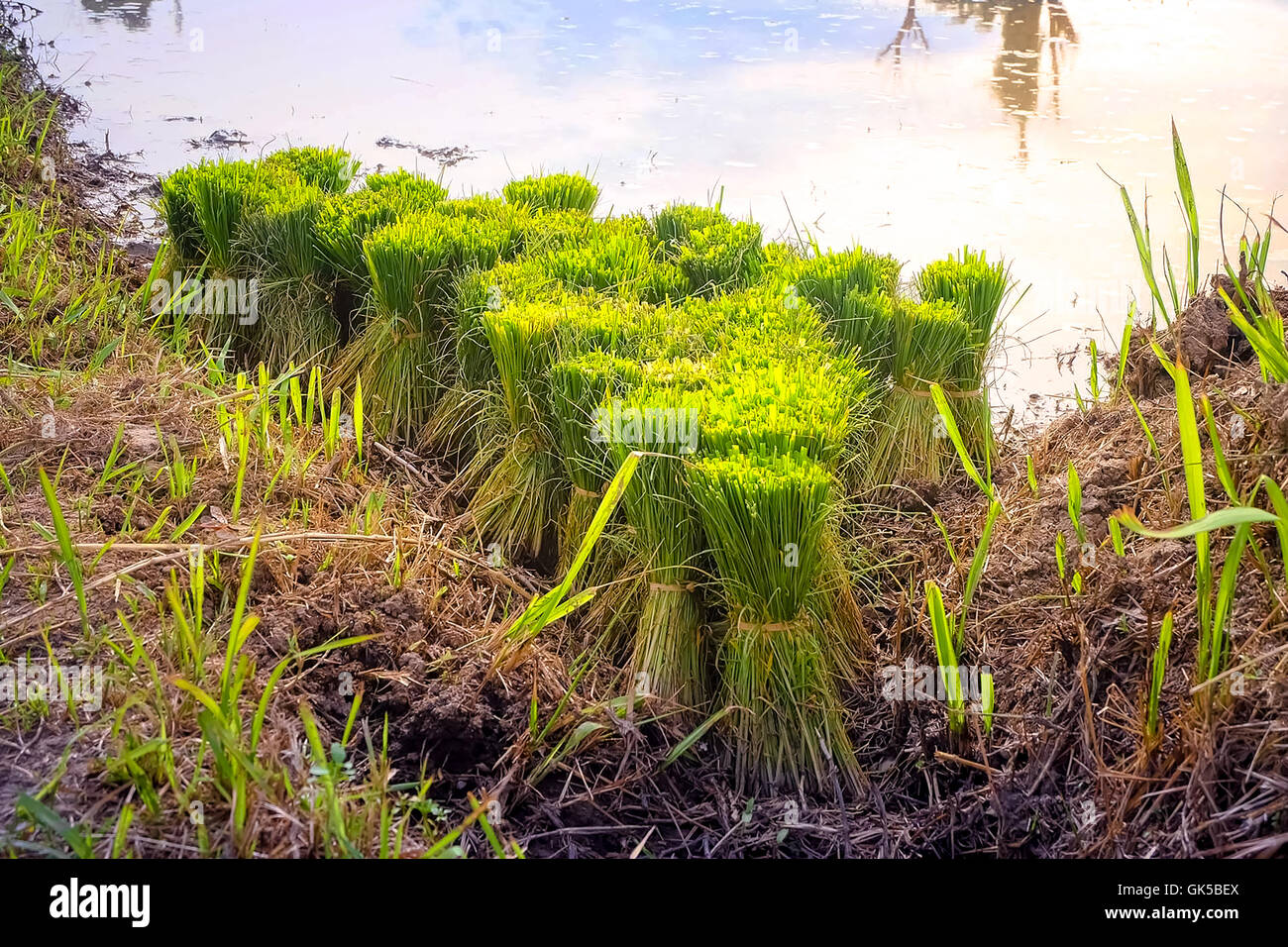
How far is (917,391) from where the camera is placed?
9.07ft

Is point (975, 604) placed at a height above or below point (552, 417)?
below

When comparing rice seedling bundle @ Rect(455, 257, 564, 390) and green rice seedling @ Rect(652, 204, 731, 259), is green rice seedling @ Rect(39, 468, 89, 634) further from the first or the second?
green rice seedling @ Rect(652, 204, 731, 259)

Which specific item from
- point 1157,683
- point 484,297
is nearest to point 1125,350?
point 1157,683

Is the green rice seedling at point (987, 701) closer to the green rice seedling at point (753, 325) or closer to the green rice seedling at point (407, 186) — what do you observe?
the green rice seedling at point (753, 325)

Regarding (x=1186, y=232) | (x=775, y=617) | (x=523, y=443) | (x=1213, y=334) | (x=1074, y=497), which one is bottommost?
(x=775, y=617)

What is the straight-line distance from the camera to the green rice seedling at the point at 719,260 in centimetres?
296

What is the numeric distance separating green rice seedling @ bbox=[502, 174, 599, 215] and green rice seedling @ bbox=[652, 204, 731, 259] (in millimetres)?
298

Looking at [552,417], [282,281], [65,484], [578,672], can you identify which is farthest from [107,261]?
[578,672]

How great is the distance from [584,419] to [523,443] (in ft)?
1.07

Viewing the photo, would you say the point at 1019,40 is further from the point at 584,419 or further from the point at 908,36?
the point at 584,419

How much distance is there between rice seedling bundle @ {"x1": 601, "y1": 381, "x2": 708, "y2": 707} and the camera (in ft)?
6.46

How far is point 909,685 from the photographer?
206 centimetres
